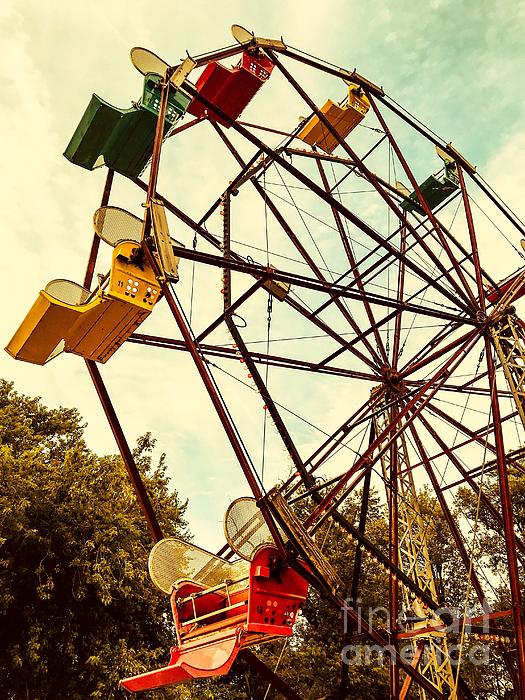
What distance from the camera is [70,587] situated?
54.0 feet

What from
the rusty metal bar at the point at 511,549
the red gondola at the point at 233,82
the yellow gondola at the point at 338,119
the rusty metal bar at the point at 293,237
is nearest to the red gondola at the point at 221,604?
the rusty metal bar at the point at 511,549

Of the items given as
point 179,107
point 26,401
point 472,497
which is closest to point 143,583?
point 26,401

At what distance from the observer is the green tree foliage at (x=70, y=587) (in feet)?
49.6

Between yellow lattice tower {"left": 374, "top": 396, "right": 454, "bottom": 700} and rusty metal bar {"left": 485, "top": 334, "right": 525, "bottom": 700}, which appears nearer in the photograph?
rusty metal bar {"left": 485, "top": 334, "right": 525, "bottom": 700}

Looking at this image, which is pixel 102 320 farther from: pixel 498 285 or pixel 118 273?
pixel 498 285

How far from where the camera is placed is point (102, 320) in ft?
22.5

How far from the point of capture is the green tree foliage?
49.6ft

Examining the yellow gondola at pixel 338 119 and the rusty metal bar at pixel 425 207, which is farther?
the yellow gondola at pixel 338 119

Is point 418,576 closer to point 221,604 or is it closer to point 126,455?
point 221,604

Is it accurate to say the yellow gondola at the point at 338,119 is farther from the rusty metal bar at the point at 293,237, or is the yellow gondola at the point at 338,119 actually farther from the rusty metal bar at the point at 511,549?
the rusty metal bar at the point at 511,549

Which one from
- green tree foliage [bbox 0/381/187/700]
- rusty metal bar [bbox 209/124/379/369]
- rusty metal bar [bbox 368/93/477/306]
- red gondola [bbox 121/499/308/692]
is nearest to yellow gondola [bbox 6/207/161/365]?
red gondola [bbox 121/499/308/692]

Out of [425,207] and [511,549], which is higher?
[425,207]

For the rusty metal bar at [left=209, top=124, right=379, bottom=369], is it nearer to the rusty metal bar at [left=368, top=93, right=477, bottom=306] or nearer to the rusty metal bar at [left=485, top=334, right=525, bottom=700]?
the rusty metal bar at [left=368, top=93, right=477, bottom=306]

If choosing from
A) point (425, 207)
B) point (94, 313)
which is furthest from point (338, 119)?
point (94, 313)
